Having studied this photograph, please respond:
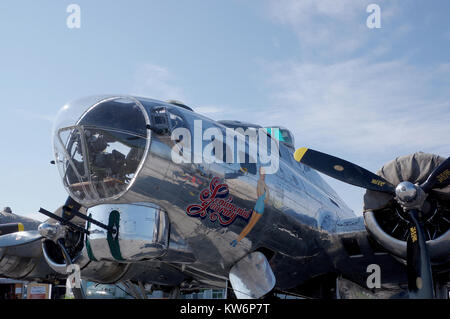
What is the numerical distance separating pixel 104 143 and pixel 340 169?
357 cm

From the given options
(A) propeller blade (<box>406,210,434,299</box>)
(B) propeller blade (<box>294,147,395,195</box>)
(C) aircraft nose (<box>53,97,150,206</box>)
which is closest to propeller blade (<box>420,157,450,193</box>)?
(A) propeller blade (<box>406,210,434,299</box>)

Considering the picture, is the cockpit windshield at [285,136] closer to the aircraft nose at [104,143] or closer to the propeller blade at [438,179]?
the propeller blade at [438,179]

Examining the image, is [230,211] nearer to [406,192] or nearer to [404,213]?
[406,192]

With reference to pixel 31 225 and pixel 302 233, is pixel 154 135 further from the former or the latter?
pixel 31 225

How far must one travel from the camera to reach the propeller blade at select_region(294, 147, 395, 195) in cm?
708

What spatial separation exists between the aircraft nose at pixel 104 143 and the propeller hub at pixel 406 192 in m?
3.46

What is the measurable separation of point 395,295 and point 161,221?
520 cm

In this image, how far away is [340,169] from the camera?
7336mm

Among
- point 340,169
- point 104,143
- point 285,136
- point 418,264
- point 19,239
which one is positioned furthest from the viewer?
point 285,136

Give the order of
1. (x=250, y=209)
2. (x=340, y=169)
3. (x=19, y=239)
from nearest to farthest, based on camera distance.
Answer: (x=250, y=209)
(x=340, y=169)
(x=19, y=239)

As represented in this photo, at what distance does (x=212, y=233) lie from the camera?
6.38m

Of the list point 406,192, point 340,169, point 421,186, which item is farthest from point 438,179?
point 340,169

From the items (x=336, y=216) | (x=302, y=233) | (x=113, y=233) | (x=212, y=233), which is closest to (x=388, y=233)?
(x=302, y=233)
